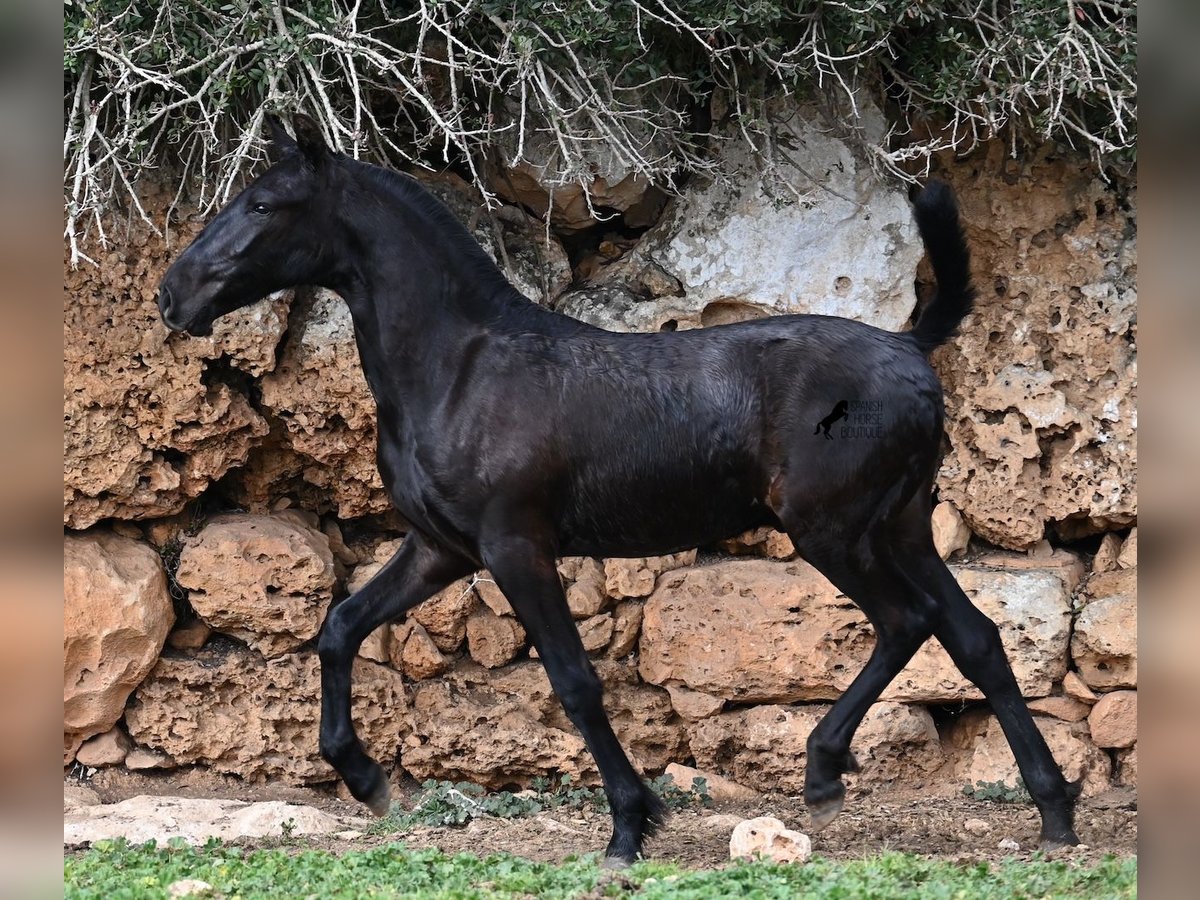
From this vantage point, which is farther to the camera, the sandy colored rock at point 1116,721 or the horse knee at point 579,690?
the sandy colored rock at point 1116,721

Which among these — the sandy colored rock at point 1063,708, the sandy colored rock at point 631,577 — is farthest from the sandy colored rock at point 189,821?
the sandy colored rock at point 1063,708

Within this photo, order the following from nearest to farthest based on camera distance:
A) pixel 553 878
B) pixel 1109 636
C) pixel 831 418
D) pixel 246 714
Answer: pixel 553 878
pixel 831 418
pixel 1109 636
pixel 246 714

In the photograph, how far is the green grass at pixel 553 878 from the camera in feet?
12.7

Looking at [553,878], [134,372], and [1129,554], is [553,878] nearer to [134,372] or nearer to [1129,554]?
[134,372]

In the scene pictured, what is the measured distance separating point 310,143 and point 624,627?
3078mm

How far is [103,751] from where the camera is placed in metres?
6.41

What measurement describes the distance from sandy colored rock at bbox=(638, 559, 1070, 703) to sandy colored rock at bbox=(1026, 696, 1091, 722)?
12 cm

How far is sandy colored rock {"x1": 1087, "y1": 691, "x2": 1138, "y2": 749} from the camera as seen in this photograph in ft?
20.7

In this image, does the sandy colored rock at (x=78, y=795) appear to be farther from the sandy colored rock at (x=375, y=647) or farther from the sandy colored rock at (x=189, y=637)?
the sandy colored rock at (x=375, y=647)

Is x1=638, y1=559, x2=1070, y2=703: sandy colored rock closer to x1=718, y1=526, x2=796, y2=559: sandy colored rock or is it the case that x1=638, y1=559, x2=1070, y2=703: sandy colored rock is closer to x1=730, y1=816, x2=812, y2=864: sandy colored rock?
x1=718, y1=526, x2=796, y2=559: sandy colored rock

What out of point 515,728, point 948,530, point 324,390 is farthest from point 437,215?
point 948,530

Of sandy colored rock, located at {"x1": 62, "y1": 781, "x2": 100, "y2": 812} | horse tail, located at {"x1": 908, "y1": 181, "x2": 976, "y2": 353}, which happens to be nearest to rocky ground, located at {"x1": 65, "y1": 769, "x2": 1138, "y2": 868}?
sandy colored rock, located at {"x1": 62, "y1": 781, "x2": 100, "y2": 812}

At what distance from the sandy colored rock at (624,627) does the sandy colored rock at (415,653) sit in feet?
2.84
